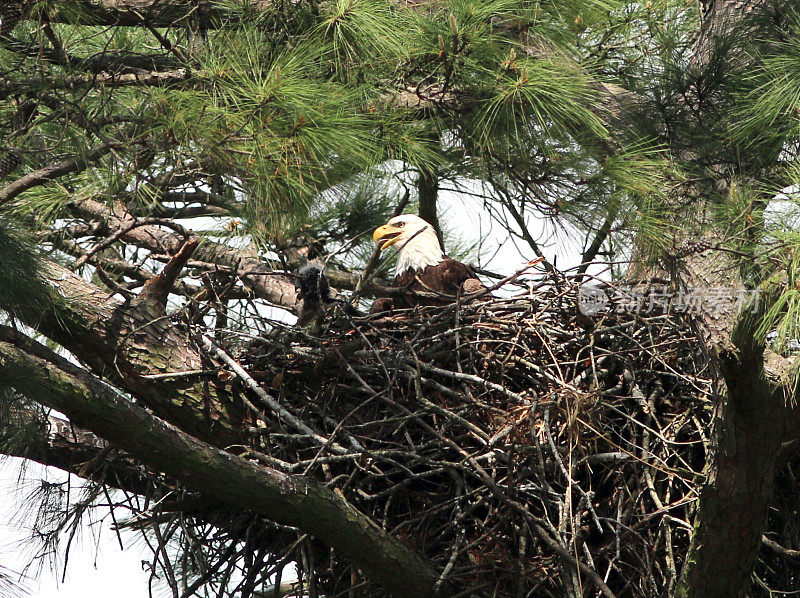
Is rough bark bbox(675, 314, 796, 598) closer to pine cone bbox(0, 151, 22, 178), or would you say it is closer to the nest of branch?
the nest of branch

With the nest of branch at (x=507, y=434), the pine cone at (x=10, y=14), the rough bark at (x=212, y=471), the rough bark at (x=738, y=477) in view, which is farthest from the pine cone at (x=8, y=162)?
the rough bark at (x=738, y=477)

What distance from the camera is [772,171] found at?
2.67 metres

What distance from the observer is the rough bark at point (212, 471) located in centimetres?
224

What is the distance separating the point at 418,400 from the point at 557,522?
1.84 feet

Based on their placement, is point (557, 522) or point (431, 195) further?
point (431, 195)

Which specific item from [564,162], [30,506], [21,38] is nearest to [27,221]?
[21,38]

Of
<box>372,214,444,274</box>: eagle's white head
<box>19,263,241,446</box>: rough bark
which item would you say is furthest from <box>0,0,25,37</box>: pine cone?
<box>372,214,444,274</box>: eagle's white head

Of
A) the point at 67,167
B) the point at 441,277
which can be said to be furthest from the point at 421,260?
the point at 67,167

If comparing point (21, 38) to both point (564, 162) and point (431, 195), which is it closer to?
point (564, 162)

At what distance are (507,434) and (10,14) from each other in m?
1.84

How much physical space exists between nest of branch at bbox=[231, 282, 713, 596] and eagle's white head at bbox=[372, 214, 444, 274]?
2.94 ft

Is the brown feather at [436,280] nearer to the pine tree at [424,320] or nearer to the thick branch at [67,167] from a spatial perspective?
the pine tree at [424,320]

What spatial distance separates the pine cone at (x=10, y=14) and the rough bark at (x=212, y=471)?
0.93 m

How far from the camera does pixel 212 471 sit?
2441mm
